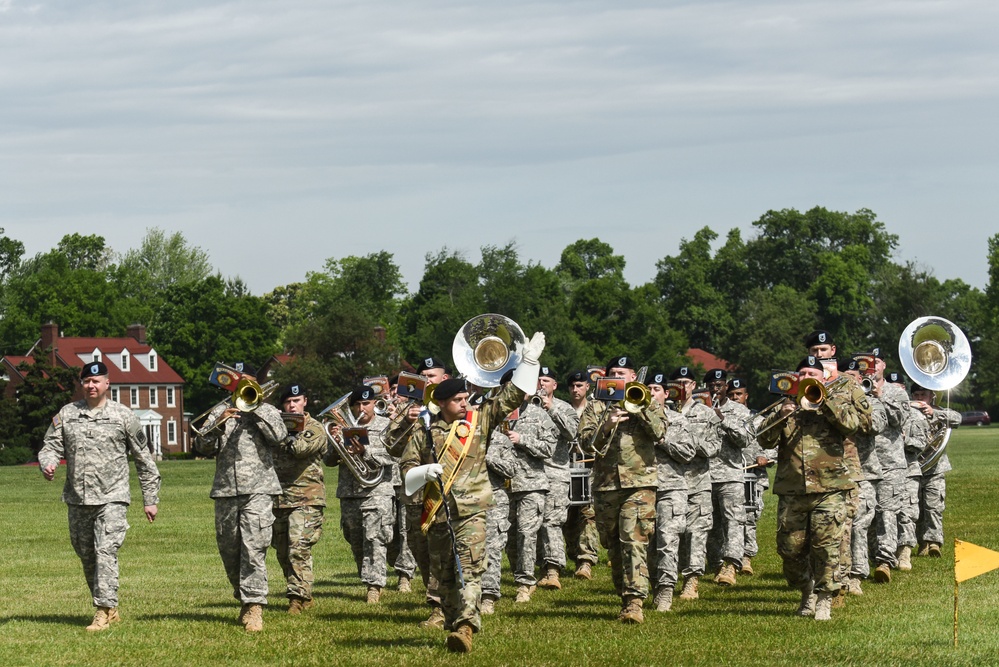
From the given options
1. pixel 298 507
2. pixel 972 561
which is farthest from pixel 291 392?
pixel 972 561

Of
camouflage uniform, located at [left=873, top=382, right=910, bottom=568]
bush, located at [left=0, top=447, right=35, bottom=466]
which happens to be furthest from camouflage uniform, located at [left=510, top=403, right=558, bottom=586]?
bush, located at [left=0, top=447, right=35, bottom=466]

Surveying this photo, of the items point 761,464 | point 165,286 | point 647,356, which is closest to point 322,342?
point 647,356

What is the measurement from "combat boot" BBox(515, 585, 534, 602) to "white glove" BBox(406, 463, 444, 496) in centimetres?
379

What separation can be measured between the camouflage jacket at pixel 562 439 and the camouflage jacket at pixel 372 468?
5.85 feet

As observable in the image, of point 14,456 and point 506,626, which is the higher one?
point 14,456

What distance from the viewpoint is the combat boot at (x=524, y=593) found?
15.7 meters

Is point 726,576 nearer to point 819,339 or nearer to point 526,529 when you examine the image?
point 526,529

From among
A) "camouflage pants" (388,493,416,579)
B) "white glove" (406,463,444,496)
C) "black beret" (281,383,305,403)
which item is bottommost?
"camouflage pants" (388,493,416,579)

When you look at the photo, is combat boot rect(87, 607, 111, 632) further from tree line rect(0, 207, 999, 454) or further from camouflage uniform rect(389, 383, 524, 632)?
tree line rect(0, 207, 999, 454)

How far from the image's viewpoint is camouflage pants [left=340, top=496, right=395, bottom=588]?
52.6ft

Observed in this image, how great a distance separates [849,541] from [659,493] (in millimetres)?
1869

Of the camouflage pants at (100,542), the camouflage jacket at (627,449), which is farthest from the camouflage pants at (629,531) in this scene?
the camouflage pants at (100,542)

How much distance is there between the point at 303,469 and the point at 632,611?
3.60 m

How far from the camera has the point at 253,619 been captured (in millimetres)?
13695
